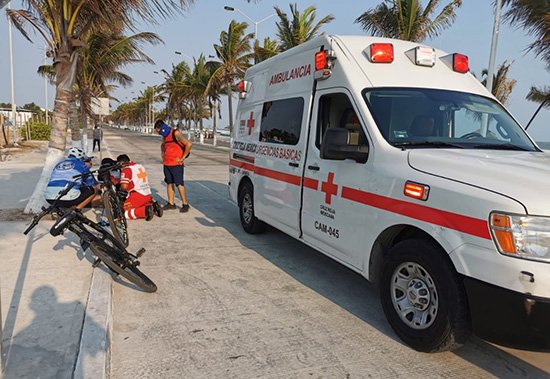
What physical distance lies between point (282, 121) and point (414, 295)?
9.85 ft

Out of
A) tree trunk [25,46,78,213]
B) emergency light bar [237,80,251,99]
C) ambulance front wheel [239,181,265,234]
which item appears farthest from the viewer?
tree trunk [25,46,78,213]

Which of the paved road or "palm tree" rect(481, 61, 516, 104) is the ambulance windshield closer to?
the paved road

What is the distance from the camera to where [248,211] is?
6.70 m

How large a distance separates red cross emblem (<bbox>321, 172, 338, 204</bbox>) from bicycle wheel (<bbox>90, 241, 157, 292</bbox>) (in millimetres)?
2006

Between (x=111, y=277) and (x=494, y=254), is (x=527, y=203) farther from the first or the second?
(x=111, y=277)

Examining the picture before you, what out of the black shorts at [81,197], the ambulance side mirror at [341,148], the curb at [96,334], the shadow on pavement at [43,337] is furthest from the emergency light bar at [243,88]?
the shadow on pavement at [43,337]

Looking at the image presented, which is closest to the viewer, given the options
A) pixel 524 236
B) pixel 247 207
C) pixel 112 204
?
pixel 524 236

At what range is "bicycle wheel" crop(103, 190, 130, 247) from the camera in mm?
5531

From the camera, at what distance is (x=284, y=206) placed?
5.24 meters

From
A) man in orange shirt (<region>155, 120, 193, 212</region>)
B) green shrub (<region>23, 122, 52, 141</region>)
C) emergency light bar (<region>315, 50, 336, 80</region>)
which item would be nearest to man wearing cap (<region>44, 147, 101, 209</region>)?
man in orange shirt (<region>155, 120, 193, 212</region>)

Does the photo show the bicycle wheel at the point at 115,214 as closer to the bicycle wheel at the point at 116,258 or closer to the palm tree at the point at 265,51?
the bicycle wheel at the point at 116,258

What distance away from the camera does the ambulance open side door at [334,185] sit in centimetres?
381

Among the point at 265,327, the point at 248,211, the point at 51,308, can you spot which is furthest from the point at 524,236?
the point at 248,211

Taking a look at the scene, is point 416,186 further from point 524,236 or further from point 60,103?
point 60,103
